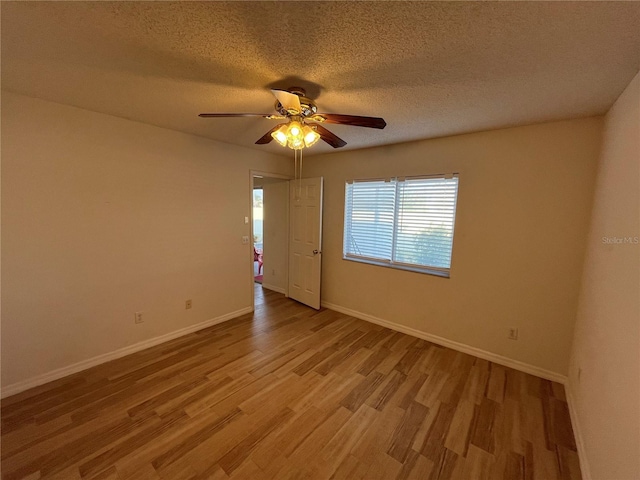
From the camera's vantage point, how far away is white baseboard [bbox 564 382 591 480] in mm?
1446

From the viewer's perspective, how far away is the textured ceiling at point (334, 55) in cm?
104

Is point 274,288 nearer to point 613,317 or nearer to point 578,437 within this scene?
point 578,437

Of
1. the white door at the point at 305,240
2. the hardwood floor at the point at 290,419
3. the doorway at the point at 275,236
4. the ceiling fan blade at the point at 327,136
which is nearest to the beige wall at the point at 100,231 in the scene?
the hardwood floor at the point at 290,419

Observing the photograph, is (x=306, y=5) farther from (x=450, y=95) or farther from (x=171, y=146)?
(x=171, y=146)

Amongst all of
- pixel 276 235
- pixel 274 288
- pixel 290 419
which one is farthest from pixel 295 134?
pixel 274 288

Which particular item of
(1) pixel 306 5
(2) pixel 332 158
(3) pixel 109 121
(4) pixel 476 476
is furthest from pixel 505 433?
(3) pixel 109 121

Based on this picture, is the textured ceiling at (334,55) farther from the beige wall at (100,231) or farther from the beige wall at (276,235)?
the beige wall at (276,235)

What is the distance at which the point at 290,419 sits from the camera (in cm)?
181

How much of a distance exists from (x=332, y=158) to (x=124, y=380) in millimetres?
3341

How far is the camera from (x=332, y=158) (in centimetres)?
363

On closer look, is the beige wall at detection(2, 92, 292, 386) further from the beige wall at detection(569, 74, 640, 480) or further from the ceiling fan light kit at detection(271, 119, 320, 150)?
the beige wall at detection(569, 74, 640, 480)

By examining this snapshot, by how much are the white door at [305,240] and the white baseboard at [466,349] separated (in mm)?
606

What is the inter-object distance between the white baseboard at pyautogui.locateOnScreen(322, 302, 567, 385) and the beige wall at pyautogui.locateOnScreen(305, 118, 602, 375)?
4cm

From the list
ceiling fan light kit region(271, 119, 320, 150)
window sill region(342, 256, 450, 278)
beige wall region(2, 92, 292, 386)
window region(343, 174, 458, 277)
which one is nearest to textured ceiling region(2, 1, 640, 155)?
ceiling fan light kit region(271, 119, 320, 150)
